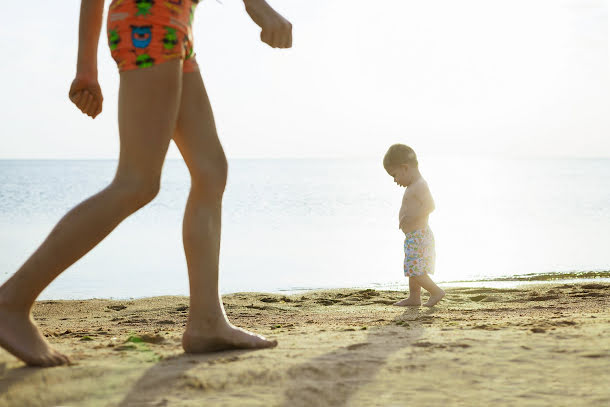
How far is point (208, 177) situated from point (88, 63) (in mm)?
680

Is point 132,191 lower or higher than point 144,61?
lower

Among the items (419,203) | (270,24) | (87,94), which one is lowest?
(419,203)

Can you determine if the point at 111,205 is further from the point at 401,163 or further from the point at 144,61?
the point at 401,163

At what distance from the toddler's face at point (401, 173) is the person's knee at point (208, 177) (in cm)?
337

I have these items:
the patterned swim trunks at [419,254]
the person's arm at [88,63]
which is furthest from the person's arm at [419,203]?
the person's arm at [88,63]

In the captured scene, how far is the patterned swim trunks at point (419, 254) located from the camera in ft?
19.7

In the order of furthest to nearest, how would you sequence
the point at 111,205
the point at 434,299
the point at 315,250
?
the point at 315,250 → the point at 434,299 → the point at 111,205

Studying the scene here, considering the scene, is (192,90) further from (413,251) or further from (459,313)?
(413,251)

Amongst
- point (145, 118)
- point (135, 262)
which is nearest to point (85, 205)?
point (145, 118)

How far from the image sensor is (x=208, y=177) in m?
2.86

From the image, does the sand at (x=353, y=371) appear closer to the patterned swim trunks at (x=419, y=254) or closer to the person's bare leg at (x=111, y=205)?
the person's bare leg at (x=111, y=205)

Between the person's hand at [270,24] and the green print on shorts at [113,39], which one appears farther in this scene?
the person's hand at [270,24]

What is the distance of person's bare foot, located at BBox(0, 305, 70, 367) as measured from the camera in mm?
2545

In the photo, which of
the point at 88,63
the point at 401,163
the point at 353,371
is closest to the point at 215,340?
the point at 353,371
